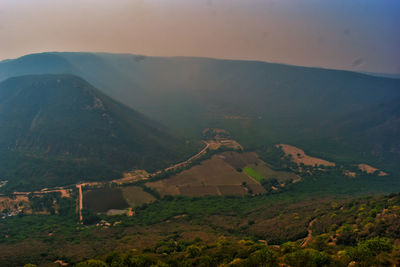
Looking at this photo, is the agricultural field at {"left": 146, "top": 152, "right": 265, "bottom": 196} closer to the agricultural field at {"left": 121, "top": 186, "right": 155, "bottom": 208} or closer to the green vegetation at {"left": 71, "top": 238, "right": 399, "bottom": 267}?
the agricultural field at {"left": 121, "top": 186, "right": 155, "bottom": 208}

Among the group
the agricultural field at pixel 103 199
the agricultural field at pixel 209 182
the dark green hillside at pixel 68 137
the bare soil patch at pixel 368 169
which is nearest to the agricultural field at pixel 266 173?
the agricultural field at pixel 209 182

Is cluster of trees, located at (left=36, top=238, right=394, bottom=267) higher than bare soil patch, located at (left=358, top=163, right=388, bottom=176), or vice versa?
cluster of trees, located at (left=36, top=238, right=394, bottom=267)

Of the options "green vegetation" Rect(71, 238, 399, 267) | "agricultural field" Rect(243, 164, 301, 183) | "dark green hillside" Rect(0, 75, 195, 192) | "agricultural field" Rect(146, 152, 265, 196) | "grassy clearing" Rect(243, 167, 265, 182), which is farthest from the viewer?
"agricultural field" Rect(243, 164, 301, 183)

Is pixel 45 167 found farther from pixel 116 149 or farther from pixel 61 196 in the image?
pixel 116 149

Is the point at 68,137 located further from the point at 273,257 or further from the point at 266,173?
the point at 273,257

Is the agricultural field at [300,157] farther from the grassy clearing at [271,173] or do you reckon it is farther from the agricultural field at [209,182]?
the agricultural field at [209,182]

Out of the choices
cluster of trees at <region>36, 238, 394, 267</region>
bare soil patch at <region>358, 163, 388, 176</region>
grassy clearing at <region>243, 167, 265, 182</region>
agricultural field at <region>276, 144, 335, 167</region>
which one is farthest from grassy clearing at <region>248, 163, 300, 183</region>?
cluster of trees at <region>36, 238, 394, 267</region>

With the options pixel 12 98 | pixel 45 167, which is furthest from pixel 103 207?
pixel 12 98

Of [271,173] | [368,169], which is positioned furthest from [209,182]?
[368,169]
